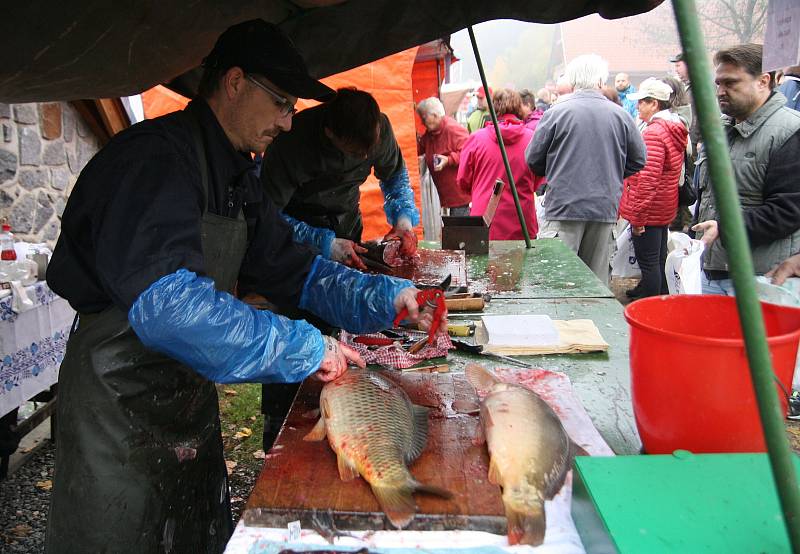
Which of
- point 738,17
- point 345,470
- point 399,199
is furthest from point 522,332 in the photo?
point 738,17

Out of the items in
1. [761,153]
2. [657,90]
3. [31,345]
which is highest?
[657,90]

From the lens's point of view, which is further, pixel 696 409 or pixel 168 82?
pixel 168 82

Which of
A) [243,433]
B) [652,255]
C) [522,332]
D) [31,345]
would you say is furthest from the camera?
[652,255]

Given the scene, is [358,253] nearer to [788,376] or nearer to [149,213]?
[149,213]

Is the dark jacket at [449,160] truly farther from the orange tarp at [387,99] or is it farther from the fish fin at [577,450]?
the fish fin at [577,450]

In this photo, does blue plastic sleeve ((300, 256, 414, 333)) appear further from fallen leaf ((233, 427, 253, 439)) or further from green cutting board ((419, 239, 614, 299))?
fallen leaf ((233, 427, 253, 439))

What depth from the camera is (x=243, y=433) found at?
4.66 meters

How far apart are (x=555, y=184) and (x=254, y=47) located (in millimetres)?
4295

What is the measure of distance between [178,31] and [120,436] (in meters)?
1.92

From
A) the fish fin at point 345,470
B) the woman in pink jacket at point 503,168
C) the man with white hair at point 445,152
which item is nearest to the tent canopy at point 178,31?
the fish fin at point 345,470

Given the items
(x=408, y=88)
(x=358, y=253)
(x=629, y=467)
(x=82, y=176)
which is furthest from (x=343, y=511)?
(x=408, y=88)

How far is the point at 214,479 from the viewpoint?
2.33m

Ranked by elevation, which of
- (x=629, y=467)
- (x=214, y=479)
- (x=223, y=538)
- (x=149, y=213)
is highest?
(x=149, y=213)

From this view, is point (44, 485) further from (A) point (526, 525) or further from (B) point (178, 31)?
(A) point (526, 525)
